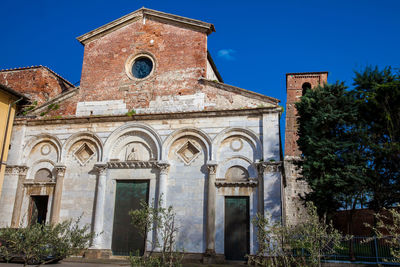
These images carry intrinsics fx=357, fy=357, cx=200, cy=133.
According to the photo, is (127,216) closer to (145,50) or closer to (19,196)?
(19,196)

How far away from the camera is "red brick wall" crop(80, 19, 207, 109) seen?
15656 mm

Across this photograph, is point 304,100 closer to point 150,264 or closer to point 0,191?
point 150,264

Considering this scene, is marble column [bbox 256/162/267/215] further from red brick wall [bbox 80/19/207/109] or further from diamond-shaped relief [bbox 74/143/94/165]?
diamond-shaped relief [bbox 74/143/94/165]

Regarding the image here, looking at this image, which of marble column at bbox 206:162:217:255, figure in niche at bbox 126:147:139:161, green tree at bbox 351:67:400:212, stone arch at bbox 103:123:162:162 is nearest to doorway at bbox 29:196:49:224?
stone arch at bbox 103:123:162:162

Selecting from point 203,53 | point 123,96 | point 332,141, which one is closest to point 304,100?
point 332,141

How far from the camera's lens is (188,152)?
14750mm

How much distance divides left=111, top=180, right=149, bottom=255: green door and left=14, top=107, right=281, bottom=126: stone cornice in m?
2.79

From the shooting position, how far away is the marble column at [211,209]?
13062 millimetres

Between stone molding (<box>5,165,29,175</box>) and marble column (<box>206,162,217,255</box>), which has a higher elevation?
stone molding (<box>5,165,29,175</box>)

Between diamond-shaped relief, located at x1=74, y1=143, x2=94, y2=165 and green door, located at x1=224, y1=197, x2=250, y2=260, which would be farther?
diamond-shaped relief, located at x1=74, y1=143, x2=94, y2=165

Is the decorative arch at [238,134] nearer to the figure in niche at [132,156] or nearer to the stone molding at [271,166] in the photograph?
the stone molding at [271,166]

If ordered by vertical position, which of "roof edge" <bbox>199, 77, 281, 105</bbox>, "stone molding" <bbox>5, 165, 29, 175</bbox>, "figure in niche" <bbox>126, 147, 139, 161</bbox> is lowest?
"stone molding" <bbox>5, 165, 29, 175</bbox>

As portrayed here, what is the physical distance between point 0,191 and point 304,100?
13631 millimetres

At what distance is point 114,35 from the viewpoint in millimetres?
17328
